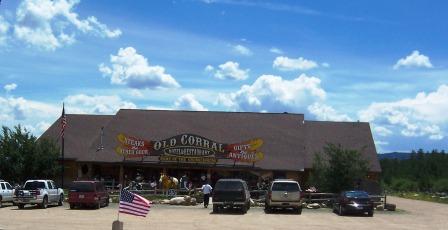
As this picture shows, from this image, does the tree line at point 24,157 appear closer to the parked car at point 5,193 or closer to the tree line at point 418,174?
the parked car at point 5,193

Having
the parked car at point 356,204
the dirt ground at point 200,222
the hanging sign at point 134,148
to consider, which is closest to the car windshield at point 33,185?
the dirt ground at point 200,222

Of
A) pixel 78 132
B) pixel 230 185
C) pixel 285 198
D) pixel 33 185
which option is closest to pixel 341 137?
pixel 285 198

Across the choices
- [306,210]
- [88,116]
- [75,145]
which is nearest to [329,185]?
[306,210]

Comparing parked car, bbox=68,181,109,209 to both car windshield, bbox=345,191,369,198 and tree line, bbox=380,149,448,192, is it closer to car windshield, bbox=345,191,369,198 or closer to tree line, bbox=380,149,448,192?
car windshield, bbox=345,191,369,198

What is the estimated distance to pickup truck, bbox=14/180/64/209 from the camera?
116ft

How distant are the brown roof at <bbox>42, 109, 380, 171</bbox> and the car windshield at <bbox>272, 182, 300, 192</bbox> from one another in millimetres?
15453

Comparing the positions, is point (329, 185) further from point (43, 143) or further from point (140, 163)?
point (43, 143)

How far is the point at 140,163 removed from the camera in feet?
166

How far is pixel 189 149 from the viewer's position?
50344 millimetres

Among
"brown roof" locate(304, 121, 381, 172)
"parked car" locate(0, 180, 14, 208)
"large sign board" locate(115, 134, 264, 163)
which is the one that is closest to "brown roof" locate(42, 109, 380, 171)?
"brown roof" locate(304, 121, 381, 172)

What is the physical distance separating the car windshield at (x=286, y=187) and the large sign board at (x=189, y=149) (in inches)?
574

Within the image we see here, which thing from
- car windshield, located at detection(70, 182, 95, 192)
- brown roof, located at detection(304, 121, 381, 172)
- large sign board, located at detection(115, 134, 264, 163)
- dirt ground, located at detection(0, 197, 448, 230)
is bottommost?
dirt ground, located at detection(0, 197, 448, 230)

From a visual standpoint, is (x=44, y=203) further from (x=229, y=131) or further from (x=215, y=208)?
(x=229, y=131)

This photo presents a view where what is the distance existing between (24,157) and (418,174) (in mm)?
97287
